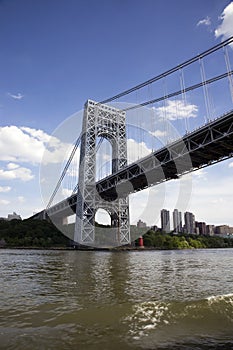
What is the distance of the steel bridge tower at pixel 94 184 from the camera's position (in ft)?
124

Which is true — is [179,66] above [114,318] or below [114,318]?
above

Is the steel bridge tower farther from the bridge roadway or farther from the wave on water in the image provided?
the wave on water

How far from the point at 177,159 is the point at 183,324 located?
24071 millimetres

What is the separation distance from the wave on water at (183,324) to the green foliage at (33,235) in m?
41.7

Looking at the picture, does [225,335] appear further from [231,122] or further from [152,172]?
[152,172]

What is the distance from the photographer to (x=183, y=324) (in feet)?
14.7

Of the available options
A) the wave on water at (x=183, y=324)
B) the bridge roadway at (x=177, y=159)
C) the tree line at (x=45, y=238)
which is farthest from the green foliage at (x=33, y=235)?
the wave on water at (x=183, y=324)

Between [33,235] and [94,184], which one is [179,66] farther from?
[33,235]

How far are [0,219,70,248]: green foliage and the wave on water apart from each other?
4169 cm

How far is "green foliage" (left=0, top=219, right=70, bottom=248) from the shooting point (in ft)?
156

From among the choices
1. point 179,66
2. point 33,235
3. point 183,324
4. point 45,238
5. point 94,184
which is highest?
point 179,66

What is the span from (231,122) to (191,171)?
8208mm

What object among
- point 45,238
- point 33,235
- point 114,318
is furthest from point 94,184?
point 114,318

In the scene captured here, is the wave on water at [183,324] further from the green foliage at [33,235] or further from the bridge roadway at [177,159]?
the green foliage at [33,235]
